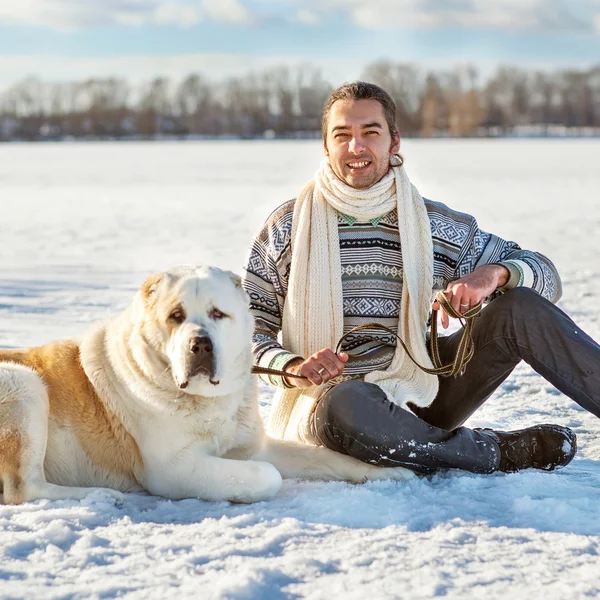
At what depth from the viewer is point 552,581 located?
2.45 metres

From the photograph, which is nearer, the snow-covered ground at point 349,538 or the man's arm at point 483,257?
the snow-covered ground at point 349,538

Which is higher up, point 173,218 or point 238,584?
point 173,218

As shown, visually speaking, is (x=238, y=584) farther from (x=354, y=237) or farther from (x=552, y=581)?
(x=354, y=237)

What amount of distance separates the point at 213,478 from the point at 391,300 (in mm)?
1077

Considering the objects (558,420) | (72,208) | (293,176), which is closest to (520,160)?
(293,176)

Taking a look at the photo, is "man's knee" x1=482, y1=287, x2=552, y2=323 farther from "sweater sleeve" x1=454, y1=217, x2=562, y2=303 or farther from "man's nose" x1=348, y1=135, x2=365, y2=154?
"man's nose" x1=348, y1=135, x2=365, y2=154

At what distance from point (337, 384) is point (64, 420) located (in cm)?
104

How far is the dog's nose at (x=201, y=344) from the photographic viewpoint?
3.00 meters

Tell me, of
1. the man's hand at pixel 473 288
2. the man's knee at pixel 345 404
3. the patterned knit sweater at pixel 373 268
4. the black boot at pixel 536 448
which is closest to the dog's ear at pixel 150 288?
the patterned knit sweater at pixel 373 268

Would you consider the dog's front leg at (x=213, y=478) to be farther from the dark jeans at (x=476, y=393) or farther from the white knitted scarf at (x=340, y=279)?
Answer: the white knitted scarf at (x=340, y=279)

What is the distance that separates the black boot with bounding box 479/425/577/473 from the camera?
3.54 metres

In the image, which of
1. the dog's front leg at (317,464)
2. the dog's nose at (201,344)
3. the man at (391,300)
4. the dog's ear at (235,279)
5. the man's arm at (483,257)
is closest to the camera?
the dog's nose at (201,344)

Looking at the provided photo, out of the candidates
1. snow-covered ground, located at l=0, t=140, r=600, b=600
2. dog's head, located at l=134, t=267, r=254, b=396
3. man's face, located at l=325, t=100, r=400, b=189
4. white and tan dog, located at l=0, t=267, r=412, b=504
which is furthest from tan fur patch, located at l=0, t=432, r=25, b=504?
man's face, located at l=325, t=100, r=400, b=189

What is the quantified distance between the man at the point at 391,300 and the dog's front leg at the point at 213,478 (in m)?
0.38
